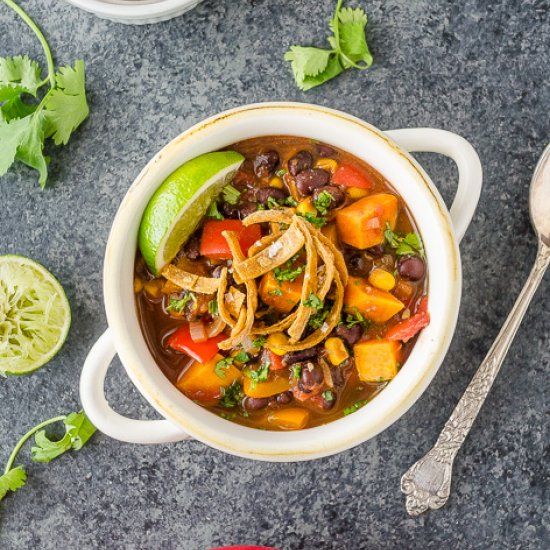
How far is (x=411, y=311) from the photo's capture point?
236 cm

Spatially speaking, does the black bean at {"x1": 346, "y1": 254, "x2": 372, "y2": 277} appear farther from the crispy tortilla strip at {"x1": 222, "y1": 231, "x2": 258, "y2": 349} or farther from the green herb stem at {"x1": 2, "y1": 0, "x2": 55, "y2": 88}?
the green herb stem at {"x1": 2, "y1": 0, "x2": 55, "y2": 88}

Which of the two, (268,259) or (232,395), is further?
(232,395)

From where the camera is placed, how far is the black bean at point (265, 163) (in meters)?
2.30

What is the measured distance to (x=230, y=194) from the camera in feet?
7.64

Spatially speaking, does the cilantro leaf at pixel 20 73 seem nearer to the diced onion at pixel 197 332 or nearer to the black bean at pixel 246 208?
the black bean at pixel 246 208

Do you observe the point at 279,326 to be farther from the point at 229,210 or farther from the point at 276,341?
the point at 229,210

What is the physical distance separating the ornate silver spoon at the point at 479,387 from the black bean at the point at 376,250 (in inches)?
22.1

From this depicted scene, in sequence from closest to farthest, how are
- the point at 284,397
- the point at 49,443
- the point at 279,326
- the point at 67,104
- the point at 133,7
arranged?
the point at 279,326 < the point at 284,397 < the point at 133,7 < the point at 67,104 < the point at 49,443

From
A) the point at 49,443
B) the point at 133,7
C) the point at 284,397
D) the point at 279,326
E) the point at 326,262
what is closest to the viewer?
the point at 326,262

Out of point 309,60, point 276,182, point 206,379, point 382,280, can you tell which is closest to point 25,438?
point 206,379

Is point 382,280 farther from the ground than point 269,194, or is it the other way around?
point 269,194

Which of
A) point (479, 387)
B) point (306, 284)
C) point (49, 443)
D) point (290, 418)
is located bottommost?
point (49, 443)

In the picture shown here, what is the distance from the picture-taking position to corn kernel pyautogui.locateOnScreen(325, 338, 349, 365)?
230cm

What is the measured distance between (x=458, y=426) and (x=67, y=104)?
1659mm
